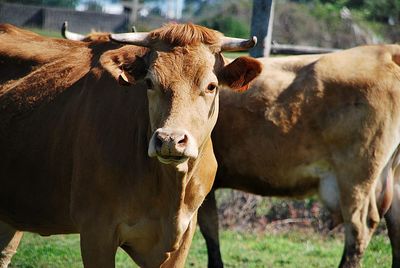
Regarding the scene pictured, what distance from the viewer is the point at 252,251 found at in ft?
29.2

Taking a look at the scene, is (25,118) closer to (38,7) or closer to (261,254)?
(261,254)

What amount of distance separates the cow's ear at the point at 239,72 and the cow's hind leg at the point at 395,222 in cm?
330

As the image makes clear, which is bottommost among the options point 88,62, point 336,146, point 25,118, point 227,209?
point 227,209

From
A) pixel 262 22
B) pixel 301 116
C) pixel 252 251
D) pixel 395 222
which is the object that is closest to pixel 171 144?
pixel 301 116

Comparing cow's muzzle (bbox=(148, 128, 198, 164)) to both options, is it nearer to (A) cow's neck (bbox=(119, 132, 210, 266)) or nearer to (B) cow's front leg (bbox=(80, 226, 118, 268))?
(A) cow's neck (bbox=(119, 132, 210, 266))

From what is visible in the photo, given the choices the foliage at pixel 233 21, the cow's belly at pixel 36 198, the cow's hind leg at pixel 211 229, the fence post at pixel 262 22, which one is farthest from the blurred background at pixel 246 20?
the cow's belly at pixel 36 198

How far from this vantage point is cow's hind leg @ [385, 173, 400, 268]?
8.03 m

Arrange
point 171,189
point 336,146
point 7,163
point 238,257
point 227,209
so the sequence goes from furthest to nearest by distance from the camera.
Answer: point 227,209, point 238,257, point 336,146, point 7,163, point 171,189

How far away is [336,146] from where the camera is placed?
299 inches

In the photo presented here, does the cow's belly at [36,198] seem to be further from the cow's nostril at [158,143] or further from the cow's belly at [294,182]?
the cow's belly at [294,182]

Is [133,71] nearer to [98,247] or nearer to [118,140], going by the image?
[118,140]

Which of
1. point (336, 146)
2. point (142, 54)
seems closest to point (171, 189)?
point (142, 54)

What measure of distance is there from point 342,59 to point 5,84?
315cm

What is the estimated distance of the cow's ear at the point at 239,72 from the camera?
17.6 feet
